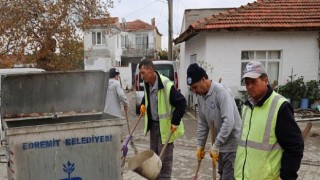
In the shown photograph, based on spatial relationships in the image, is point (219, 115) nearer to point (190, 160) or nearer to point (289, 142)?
point (289, 142)

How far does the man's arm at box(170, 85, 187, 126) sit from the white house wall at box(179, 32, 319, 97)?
7.77m

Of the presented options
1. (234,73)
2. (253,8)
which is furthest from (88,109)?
(253,8)

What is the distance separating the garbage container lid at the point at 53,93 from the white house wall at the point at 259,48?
816 centimetres

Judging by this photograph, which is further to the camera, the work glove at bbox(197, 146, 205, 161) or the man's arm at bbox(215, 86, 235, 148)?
the work glove at bbox(197, 146, 205, 161)

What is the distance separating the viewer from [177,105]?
4539mm

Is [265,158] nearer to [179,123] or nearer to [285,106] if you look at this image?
[285,106]

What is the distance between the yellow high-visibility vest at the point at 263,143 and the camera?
2.56 meters

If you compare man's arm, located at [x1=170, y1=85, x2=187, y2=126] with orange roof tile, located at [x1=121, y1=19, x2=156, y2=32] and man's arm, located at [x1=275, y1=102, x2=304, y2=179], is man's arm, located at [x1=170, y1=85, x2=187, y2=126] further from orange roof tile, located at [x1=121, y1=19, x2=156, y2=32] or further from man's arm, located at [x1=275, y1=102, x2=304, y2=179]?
orange roof tile, located at [x1=121, y1=19, x2=156, y2=32]

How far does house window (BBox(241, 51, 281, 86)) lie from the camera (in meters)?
12.2

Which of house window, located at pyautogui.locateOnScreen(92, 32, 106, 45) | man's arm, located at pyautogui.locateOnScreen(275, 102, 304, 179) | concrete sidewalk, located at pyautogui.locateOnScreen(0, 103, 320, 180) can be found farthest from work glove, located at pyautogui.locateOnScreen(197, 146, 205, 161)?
house window, located at pyautogui.locateOnScreen(92, 32, 106, 45)

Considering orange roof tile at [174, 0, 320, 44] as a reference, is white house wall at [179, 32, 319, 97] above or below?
below

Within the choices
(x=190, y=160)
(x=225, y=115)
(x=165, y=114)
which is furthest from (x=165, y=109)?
(x=190, y=160)

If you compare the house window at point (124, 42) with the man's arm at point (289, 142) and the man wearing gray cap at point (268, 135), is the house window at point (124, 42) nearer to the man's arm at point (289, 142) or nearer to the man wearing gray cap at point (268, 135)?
the man wearing gray cap at point (268, 135)

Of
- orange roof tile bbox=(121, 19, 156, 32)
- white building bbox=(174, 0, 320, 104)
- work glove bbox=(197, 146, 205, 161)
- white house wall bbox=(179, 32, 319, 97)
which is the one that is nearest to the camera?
work glove bbox=(197, 146, 205, 161)
